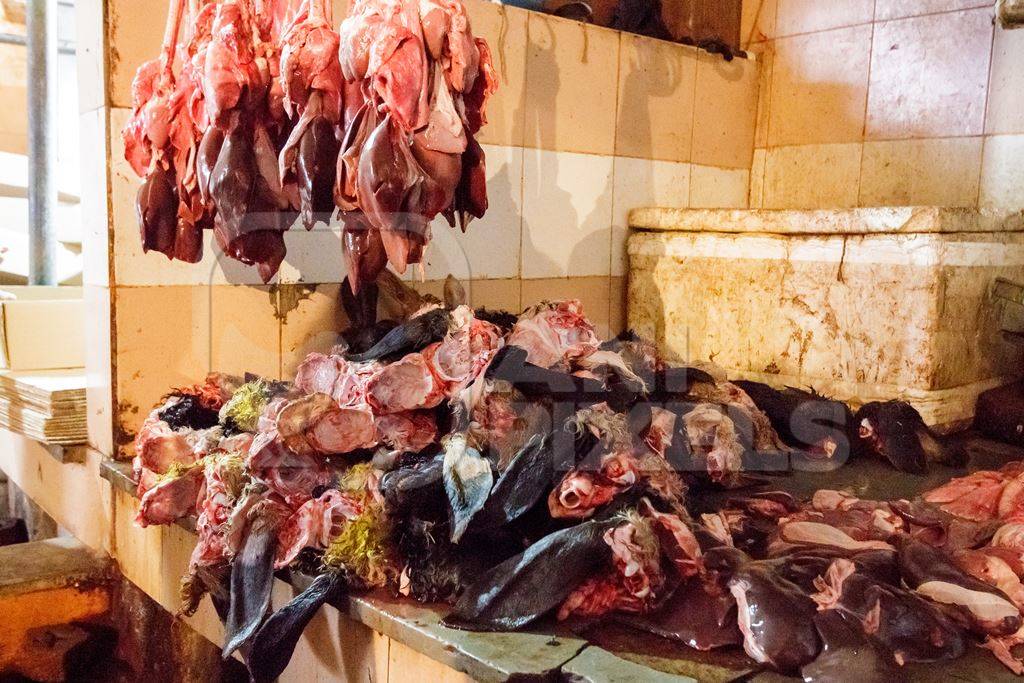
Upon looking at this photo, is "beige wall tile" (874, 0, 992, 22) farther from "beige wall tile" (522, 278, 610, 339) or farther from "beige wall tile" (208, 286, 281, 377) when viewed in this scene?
"beige wall tile" (208, 286, 281, 377)

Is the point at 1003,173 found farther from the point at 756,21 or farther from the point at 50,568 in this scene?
the point at 50,568

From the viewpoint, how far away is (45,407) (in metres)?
3.39

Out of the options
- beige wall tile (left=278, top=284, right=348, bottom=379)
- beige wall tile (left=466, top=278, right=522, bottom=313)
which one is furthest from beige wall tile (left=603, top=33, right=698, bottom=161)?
beige wall tile (left=278, top=284, right=348, bottom=379)

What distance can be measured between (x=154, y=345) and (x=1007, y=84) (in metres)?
4.65

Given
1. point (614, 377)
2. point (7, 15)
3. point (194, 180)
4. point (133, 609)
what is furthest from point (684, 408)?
point (7, 15)

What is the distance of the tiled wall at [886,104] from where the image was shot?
15.2ft

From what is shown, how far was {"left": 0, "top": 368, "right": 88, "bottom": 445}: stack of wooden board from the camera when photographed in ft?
11.0

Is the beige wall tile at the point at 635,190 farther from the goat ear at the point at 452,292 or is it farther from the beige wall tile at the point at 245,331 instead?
the beige wall tile at the point at 245,331

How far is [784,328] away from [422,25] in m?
2.81

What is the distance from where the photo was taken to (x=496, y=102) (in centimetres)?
412

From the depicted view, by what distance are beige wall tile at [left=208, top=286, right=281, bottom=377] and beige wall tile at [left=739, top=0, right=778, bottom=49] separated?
13.0 feet

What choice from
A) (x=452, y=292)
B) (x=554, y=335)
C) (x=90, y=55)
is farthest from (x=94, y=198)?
(x=554, y=335)

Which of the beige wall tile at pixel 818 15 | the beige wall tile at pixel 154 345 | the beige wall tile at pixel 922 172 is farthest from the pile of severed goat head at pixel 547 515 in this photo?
the beige wall tile at pixel 818 15

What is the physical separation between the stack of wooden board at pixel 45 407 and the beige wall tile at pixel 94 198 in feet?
1.63
